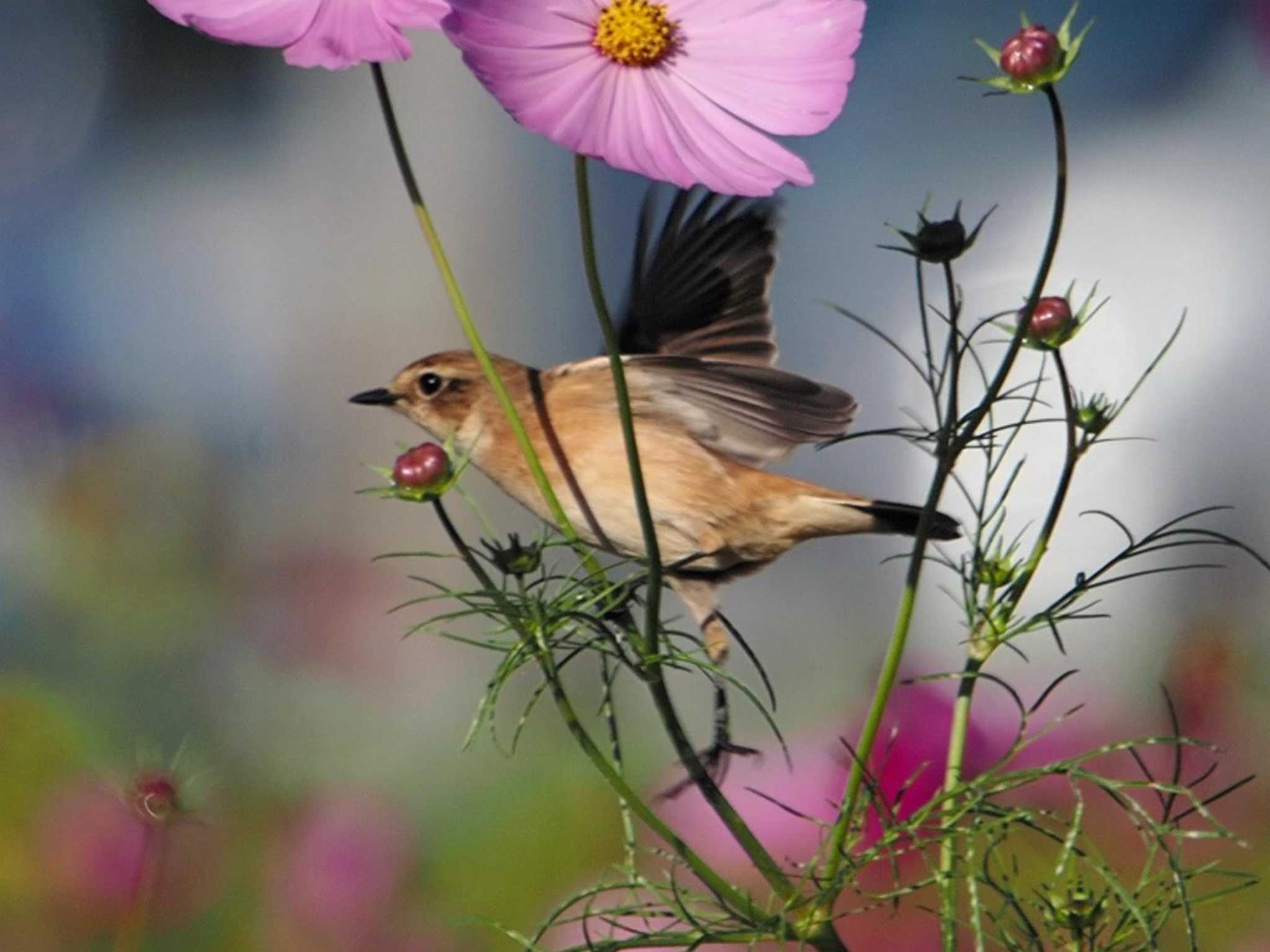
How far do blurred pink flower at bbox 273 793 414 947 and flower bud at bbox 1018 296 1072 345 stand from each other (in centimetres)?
82

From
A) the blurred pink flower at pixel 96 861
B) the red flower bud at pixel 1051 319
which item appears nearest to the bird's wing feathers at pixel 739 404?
the red flower bud at pixel 1051 319

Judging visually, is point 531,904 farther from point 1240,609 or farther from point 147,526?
point 147,526

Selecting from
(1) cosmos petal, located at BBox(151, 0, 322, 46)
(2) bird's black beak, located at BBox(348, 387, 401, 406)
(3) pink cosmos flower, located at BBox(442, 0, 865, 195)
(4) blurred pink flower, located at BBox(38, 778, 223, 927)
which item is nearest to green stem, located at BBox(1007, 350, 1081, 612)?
(3) pink cosmos flower, located at BBox(442, 0, 865, 195)

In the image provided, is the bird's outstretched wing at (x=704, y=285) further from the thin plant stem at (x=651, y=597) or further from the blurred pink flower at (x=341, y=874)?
the blurred pink flower at (x=341, y=874)

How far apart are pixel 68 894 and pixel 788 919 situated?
0.86 m

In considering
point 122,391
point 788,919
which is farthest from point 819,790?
point 122,391

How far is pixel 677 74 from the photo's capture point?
1.47 ft

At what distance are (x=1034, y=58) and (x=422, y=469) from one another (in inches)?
7.5

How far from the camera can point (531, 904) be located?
1575 mm

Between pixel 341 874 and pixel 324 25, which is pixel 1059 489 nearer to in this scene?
pixel 324 25

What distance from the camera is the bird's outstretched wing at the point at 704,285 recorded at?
0.76m

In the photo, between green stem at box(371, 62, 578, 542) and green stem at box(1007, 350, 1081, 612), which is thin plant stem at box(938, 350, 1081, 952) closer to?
green stem at box(1007, 350, 1081, 612)

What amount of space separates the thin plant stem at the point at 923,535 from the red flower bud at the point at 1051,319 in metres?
0.05

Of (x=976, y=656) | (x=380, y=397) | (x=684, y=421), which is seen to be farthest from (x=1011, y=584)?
(x=380, y=397)
